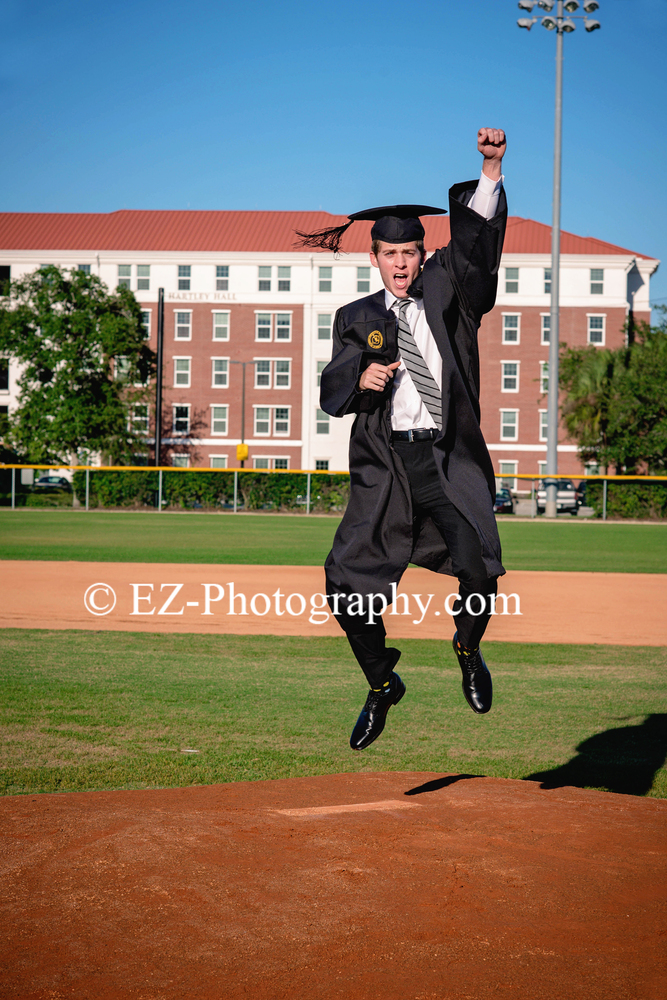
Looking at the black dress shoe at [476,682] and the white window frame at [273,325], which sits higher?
the white window frame at [273,325]

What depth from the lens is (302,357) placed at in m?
57.8

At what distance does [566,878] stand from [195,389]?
183 feet

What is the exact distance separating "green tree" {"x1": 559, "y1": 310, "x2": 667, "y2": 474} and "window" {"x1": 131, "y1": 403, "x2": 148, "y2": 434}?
2245 cm

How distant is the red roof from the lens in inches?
2279

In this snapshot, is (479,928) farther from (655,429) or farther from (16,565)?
(655,429)

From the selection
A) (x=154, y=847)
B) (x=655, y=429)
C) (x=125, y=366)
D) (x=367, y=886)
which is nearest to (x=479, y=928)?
(x=367, y=886)

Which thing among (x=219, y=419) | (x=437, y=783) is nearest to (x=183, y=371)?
(x=219, y=419)

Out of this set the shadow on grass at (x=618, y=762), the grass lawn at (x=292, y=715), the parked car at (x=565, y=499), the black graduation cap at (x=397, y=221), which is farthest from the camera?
the parked car at (x=565, y=499)

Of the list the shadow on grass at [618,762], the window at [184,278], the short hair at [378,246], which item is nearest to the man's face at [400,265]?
the short hair at [378,246]

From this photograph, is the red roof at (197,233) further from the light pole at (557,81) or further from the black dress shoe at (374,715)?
the black dress shoe at (374,715)

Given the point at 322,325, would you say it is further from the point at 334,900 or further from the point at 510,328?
the point at 334,900

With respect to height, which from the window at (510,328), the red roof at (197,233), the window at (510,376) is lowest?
the window at (510,376)

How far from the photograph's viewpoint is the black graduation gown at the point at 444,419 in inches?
157

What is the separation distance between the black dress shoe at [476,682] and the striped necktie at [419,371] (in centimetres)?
104
